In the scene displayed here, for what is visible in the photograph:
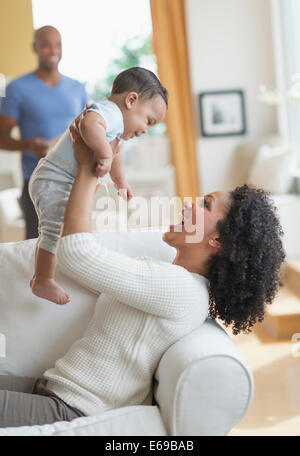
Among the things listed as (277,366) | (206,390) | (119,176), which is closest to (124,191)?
(119,176)

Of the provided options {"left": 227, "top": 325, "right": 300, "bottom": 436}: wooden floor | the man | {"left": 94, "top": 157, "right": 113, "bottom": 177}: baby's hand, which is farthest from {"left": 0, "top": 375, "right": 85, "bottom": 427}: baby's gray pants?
the man

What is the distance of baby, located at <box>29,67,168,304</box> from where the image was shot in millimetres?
1361

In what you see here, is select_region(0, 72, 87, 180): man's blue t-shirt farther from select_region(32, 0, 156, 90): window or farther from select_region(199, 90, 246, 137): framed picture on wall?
select_region(199, 90, 246, 137): framed picture on wall

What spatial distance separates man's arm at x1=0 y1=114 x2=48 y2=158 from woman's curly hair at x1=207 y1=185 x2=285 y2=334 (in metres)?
1.41

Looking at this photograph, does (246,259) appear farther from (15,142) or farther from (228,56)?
(228,56)

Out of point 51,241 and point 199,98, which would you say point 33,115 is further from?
point 199,98

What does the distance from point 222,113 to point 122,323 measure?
13.6ft

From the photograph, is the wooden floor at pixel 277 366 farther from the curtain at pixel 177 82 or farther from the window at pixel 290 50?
the curtain at pixel 177 82

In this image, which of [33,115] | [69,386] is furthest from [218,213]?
[33,115]

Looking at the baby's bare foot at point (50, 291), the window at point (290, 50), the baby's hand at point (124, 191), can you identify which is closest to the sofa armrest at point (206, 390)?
the baby's bare foot at point (50, 291)

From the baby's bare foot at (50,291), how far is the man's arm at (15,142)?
4.08ft

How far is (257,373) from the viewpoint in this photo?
2.57 m

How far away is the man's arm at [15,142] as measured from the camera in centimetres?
256

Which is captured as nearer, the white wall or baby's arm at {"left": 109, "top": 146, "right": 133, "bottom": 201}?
baby's arm at {"left": 109, "top": 146, "right": 133, "bottom": 201}
